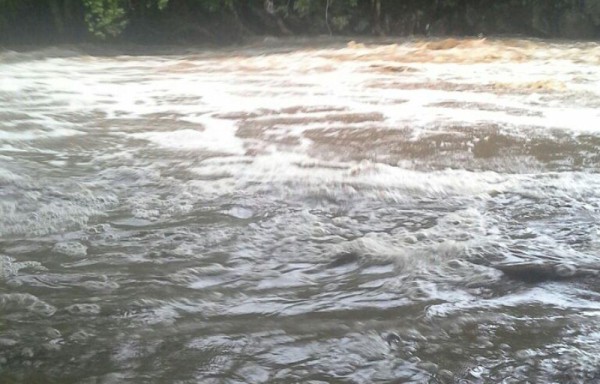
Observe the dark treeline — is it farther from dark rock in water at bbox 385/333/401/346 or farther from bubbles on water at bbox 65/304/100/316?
dark rock in water at bbox 385/333/401/346

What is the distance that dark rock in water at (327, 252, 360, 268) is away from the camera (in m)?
2.21

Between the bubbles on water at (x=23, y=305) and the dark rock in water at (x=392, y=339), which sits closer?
the dark rock in water at (x=392, y=339)

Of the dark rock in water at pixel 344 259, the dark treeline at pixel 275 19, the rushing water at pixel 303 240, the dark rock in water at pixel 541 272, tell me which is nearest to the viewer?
the rushing water at pixel 303 240

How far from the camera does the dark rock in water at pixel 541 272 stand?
2061mm

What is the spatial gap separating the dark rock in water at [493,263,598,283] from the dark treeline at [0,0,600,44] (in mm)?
9812

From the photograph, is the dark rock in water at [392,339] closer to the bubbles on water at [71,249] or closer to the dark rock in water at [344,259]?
the dark rock in water at [344,259]

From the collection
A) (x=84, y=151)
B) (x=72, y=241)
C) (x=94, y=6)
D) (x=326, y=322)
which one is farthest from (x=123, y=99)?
(x=94, y=6)

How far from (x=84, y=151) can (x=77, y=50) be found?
711 centimetres

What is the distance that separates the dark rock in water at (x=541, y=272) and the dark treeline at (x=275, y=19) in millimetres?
9812

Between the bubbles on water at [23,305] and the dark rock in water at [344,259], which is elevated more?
the bubbles on water at [23,305]

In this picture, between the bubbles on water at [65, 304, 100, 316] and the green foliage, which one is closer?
the bubbles on water at [65, 304, 100, 316]

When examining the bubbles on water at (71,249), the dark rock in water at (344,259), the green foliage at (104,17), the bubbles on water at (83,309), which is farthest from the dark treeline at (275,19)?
the bubbles on water at (83,309)

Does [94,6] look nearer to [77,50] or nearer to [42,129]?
[77,50]

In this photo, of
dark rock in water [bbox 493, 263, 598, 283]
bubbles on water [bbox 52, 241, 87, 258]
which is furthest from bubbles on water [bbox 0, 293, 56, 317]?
dark rock in water [bbox 493, 263, 598, 283]
